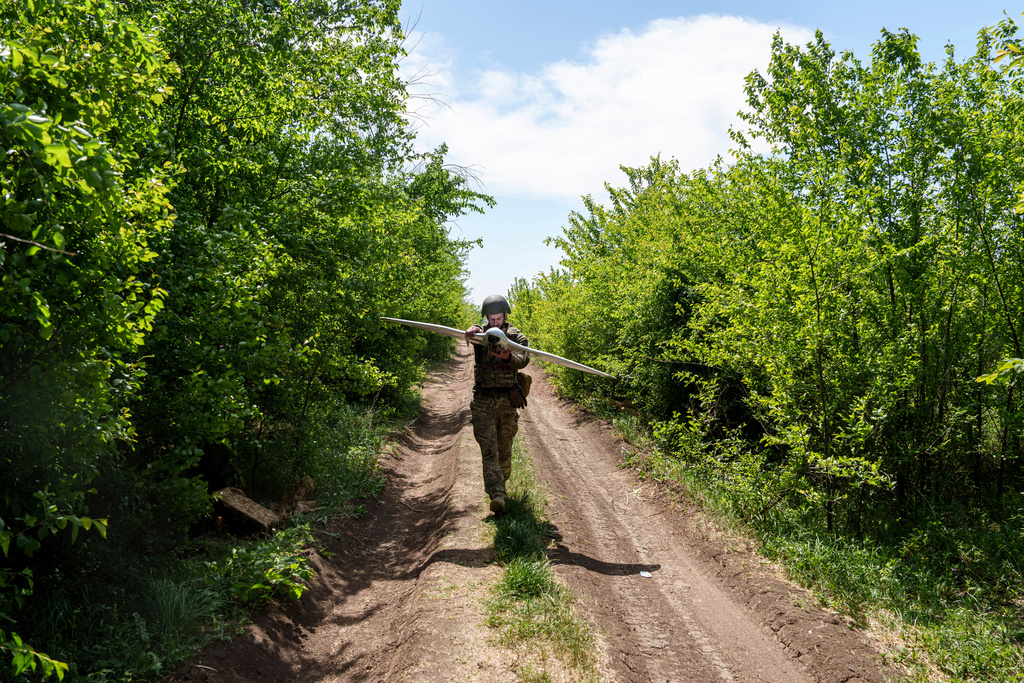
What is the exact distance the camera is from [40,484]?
3.52m

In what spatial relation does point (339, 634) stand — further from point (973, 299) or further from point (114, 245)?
point (973, 299)

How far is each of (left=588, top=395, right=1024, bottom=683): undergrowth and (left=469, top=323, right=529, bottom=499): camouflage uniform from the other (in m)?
3.20

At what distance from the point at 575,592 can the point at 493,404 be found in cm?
245

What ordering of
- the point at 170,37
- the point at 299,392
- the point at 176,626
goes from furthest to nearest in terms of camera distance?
the point at 299,392, the point at 170,37, the point at 176,626

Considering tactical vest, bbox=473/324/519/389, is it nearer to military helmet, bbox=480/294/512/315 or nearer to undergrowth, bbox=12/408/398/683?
military helmet, bbox=480/294/512/315

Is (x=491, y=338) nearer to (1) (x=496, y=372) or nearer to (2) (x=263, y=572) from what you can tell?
(1) (x=496, y=372)

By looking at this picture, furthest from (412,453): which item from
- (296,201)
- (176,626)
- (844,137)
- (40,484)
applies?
(844,137)

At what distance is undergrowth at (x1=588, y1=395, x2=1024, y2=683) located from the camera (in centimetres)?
487

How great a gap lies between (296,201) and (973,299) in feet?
30.7

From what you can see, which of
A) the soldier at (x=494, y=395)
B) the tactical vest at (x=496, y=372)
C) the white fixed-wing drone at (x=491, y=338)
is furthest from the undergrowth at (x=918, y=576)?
the tactical vest at (x=496, y=372)

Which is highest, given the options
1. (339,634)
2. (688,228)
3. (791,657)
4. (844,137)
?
(844,137)

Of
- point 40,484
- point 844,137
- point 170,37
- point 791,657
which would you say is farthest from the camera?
point 844,137

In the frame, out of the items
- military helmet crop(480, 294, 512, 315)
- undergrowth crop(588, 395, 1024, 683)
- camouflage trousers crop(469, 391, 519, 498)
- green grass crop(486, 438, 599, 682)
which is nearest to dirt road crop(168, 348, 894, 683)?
green grass crop(486, 438, 599, 682)

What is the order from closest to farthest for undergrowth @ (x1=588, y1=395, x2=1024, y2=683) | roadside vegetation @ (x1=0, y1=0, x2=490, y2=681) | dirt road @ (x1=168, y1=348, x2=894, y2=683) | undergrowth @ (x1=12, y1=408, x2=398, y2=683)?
roadside vegetation @ (x1=0, y1=0, x2=490, y2=681) < undergrowth @ (x1=12, y1=408, x2=398, y2=683) < dirt road @ (x1=168, y1=348, x2=894, y2=683) < undergrowth @ (x1=588, y1=395, x2=1024, y2=683)
